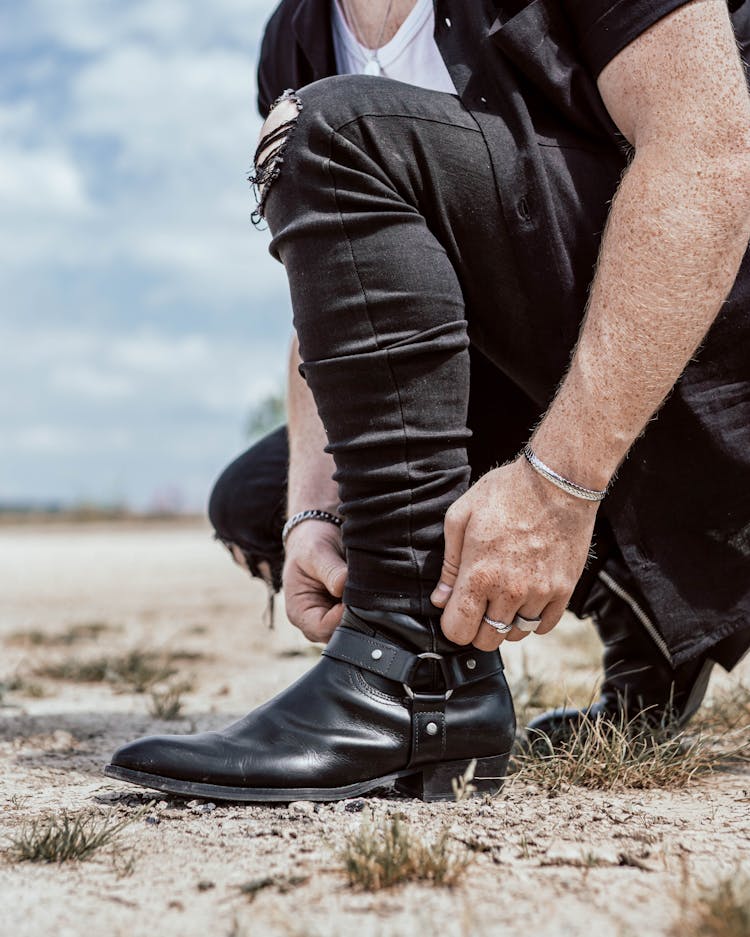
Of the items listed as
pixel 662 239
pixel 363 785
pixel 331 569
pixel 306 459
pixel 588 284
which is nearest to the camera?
pixel 662 239

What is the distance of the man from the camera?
1512mm

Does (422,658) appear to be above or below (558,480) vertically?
below

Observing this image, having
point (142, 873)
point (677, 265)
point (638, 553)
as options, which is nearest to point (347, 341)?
point (677, 265)

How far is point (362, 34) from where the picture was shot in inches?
83.9

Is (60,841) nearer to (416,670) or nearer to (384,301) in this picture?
(416,670)

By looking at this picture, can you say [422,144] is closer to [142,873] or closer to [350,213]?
[350,213]

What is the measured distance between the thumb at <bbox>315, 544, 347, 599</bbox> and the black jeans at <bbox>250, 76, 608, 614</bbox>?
0.17 meters

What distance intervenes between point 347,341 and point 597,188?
0.54 meters

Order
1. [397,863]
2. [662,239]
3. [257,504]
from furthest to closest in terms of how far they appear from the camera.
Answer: [257,504] < [662,239] < [397,863]

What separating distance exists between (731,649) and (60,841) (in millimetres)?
1288

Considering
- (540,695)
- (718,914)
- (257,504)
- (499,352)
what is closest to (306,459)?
(257,504)

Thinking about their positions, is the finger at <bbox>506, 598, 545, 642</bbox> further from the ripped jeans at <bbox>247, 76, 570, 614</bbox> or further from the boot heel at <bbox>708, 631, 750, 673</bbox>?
the boot heel at <bbox>708, 631, 750, 673</bbox>

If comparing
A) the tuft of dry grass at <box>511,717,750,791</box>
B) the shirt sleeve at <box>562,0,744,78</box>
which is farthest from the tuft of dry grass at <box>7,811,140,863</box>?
the shirt sleeve at <box>562,0,744,78</box>

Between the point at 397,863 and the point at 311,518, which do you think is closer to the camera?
the point at 397,863
